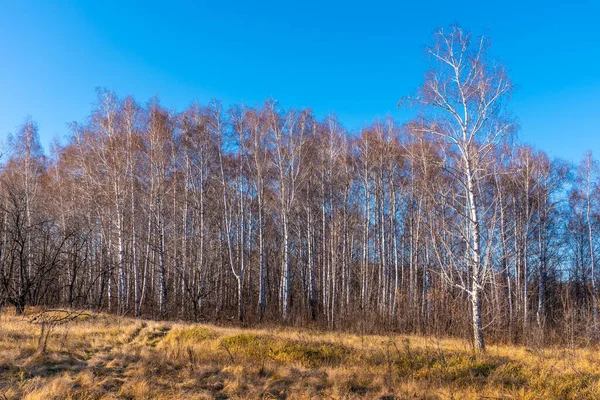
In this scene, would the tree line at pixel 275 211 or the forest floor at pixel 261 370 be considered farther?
the tree line at pixel 275 211

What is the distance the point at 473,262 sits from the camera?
8.47 metres

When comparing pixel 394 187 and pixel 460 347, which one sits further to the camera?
pixel 394 187

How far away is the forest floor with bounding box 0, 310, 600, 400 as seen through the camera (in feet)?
16.1

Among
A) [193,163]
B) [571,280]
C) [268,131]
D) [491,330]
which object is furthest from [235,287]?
[571,280]

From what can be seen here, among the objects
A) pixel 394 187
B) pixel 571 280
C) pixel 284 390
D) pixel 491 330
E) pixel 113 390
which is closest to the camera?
pixel 113 390

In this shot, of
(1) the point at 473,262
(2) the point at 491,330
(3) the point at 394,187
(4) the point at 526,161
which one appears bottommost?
(2) the point at 491,330

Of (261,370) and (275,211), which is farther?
(275,211)

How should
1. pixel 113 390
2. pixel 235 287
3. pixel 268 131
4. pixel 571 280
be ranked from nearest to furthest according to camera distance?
pixel 113 390 → pixel 268 131 → pixel 235 287 → pixel 571 280

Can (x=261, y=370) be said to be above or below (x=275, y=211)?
below

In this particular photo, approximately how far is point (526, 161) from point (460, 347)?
1319 cm

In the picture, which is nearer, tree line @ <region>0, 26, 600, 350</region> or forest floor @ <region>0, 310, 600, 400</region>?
forest floor @ <region>0, 310, 600, 400</region>

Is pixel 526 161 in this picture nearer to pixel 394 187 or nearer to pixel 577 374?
pixel 394 187

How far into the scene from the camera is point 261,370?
6074mm

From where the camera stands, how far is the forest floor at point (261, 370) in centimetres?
491
